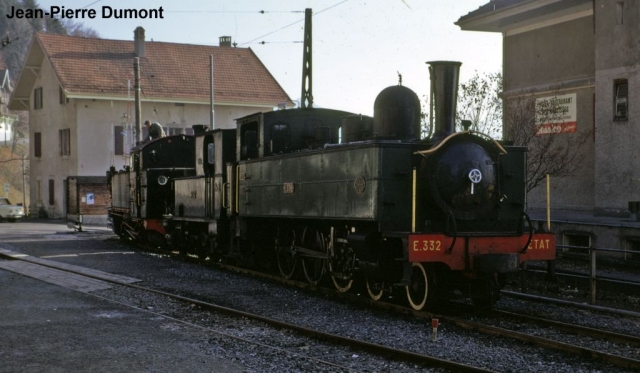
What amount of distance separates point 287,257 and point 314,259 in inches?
45.3

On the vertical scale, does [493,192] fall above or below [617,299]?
above

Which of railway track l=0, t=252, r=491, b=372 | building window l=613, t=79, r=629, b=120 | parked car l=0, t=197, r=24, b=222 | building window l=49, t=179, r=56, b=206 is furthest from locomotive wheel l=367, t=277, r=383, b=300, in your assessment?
building window l=49, t=179, r=56, b=206

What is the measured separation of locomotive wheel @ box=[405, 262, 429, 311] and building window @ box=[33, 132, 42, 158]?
40.4 metres

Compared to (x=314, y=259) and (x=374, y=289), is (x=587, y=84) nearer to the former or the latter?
(x=314, y=259)

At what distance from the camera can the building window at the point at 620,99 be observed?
18.7 meters

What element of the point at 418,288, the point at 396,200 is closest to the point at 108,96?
the point at 396,200

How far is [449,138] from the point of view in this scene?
1025 centimetres

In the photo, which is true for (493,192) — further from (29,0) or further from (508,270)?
(29,0)

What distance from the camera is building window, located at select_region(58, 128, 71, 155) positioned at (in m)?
41.9

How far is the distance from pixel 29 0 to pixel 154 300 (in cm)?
11651

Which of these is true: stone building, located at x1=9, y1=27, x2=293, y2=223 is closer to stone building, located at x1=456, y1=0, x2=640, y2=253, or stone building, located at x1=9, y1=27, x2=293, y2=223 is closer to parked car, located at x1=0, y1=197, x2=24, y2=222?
parked car, located at x1=0, y1=197, x2=24, y2=222

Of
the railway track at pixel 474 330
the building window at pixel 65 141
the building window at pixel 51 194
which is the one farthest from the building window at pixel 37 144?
the railway track at pixel 474 330

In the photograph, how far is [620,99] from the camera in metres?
18.8

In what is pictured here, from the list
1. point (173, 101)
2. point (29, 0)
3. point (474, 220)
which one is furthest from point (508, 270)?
point (29, 0)
